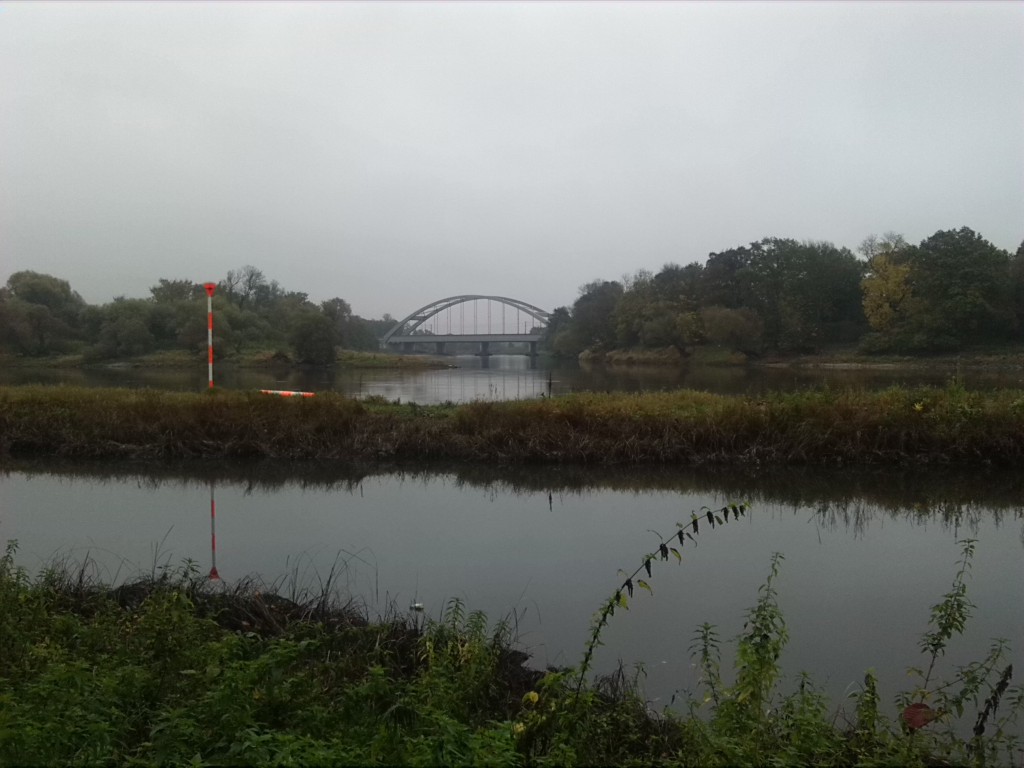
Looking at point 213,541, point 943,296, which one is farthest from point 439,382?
point 943,296

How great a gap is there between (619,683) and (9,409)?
11486mm

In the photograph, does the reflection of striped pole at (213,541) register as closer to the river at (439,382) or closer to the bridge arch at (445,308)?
the river at (439,382)

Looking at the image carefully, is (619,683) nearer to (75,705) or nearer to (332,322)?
(75,705)

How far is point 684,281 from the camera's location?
66.4m

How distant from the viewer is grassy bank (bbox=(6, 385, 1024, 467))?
10.3 metres

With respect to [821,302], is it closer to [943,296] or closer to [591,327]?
[943,296]

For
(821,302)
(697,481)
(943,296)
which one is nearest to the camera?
(697,481)

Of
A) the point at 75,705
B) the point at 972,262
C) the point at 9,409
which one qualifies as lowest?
the point at 75,705

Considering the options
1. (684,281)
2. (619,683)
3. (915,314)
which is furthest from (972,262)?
(619,683)

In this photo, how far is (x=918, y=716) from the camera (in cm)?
329

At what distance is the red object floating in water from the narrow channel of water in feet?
1.85

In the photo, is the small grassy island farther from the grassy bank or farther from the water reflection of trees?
Answer: the grassy bank

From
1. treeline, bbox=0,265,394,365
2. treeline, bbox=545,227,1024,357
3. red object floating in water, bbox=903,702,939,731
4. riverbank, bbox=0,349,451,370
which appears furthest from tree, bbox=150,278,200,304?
red object floating in water, bbox=903,702,939,731

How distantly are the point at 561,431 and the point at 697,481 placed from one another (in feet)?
7.20
